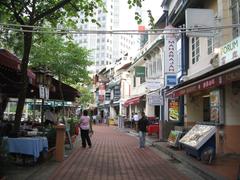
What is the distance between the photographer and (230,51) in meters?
15.8

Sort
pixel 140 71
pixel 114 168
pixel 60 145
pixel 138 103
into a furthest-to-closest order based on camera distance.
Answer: pixel 138 103 < pixel 140 71 < pixel 60 145 < pixel 114 168

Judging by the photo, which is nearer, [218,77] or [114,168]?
[114,168]

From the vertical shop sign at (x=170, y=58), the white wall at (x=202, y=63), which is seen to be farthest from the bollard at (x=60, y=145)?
the vertical shop sign at (x=170, y=58)

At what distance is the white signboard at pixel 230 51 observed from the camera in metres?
15.0

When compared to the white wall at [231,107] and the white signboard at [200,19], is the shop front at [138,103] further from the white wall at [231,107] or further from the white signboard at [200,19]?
the white signboard at [200,19]

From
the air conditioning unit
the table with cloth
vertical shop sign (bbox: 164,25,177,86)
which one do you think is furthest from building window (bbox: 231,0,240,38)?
the table with cloth

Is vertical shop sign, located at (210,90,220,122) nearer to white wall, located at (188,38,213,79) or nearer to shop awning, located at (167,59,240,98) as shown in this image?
shop awning, located at (167,59,240,98)

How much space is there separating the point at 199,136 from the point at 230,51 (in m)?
3.47

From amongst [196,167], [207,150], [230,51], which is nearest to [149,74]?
[230,51]

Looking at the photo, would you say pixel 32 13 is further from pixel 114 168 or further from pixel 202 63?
pixel 202 63

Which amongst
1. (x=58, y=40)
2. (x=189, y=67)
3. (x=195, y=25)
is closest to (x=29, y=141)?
(x=195, y=25)

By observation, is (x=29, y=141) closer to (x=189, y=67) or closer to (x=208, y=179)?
(x=208, y=179)

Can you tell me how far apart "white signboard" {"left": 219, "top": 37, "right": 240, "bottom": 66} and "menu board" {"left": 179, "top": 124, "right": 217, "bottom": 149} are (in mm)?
2693

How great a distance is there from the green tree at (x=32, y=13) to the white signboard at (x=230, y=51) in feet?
16.1
